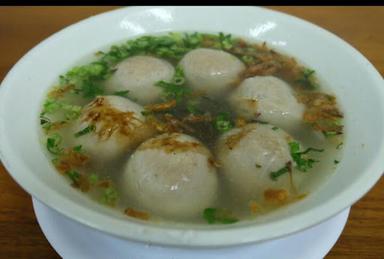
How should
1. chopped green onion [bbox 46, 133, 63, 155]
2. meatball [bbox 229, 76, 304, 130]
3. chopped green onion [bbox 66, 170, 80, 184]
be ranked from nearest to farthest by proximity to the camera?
chopped green onion [bbox 66, 170, 80, 184]
chopped green onion [bbox 46, 133, 63, 155]
meatball [bbox 229, 76, 304, 130]

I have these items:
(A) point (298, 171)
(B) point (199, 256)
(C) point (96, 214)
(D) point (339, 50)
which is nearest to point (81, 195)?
(C) point (96, 214)

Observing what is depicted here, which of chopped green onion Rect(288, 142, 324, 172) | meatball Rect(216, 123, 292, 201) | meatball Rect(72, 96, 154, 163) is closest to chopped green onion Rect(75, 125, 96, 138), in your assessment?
meatball Rect(72, 96, 154, 163)

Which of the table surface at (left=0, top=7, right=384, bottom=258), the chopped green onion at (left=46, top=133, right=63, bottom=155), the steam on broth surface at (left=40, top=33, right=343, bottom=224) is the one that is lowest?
the table surface at (left=0, top=7, right=384, bottom=258)


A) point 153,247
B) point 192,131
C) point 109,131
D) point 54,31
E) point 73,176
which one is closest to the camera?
point 153,247

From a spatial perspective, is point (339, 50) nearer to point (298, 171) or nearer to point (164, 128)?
point (298, 171)

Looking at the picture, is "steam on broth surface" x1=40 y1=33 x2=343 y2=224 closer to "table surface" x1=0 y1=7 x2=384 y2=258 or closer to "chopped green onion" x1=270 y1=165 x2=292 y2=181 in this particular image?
"chopped green onion" x1=270 y1=165 x2=292 y2=181

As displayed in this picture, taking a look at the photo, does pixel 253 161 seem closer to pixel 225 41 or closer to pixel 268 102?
pixel 268 102

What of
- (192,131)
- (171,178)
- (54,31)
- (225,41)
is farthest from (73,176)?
(54,31)
